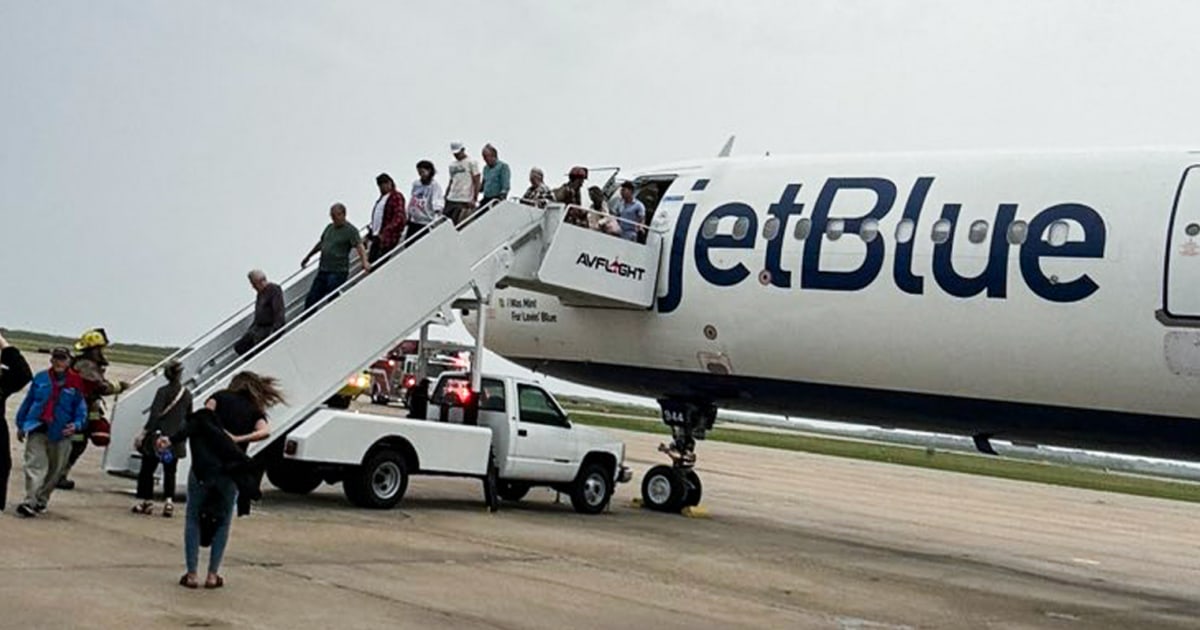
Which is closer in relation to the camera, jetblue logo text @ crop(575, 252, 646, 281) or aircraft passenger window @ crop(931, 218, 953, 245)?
aircraft passenger window @ crop(931, 218, 953, 245)

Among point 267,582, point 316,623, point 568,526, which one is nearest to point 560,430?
point 568,526

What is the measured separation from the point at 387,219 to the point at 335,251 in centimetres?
111

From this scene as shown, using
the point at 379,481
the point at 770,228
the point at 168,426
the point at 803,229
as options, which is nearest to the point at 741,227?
the point at 770,228

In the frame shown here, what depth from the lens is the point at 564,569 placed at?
46.8 ft

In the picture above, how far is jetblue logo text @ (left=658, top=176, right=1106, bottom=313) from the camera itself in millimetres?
16234

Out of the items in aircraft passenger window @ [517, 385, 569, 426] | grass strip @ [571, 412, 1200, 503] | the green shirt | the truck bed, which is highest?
the green shirt

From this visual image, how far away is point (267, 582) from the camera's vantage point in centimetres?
1190

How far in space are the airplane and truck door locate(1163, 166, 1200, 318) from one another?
0.07ft

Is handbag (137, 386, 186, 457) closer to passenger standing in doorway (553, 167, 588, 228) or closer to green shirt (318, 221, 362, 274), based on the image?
green shirt (318, 221, 362, 274)

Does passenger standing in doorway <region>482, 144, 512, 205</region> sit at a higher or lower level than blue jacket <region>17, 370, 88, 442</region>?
higher

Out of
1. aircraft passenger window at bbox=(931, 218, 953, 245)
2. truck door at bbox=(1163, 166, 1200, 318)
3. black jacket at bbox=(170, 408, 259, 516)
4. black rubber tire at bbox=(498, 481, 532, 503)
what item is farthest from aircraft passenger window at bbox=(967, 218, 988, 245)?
black jacket at bbox=(170, 408, 259, 516)

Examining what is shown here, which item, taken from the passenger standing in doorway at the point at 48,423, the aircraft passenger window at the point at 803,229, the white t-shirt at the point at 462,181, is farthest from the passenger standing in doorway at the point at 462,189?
the passenger standing in doorway at the point at 48,423

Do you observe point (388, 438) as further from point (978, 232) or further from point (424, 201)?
point (978, 232)

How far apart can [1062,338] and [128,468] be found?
36.6ft
